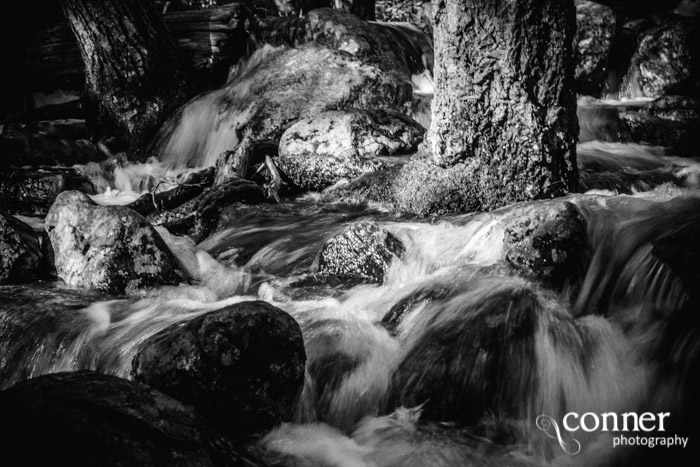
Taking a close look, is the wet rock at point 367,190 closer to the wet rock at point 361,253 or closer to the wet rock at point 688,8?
the wet rock at point 361,253

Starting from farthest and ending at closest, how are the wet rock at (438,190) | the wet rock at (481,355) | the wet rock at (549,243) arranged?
1. the wet rock at (438,190)
2. the wet rock at (549,243)
3. the wet rock at (481,355)

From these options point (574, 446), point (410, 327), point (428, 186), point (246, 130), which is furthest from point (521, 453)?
point (246, 130)

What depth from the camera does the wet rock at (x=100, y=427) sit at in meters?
1.74

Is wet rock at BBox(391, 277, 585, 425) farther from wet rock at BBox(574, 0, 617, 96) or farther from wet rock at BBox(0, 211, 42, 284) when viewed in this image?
wet rock at BBox(574, 0, 617, 96)

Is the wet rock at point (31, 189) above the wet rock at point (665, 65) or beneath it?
beneath

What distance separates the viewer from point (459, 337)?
125 inches

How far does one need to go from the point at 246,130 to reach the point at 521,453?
6778 millimetres

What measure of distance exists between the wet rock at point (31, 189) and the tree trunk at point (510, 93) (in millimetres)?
5238

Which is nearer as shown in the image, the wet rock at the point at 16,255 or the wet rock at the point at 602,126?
the wet rock at the point at 16,255

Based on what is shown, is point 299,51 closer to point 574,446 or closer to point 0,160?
point 0,160

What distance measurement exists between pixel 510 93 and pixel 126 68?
6.71 metres

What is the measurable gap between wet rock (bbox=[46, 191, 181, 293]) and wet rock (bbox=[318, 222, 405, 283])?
1.25 metres

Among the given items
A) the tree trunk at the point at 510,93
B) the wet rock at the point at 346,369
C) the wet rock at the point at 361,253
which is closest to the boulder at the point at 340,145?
the tree trunk at the point at 510,93

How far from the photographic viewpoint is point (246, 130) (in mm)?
8508
